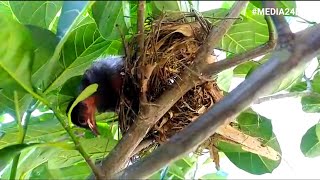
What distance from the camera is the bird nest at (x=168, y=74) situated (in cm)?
102

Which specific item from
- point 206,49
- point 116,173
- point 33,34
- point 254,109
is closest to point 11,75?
point 33,34

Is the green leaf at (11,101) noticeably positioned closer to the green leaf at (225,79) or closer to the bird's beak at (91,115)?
the bird's beak at (91,115)

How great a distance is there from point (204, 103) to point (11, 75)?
0.44 meters

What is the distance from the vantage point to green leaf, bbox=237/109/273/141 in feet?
3.86

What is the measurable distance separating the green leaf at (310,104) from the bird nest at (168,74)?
0.22m

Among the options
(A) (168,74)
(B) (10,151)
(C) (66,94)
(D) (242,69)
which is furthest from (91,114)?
(B) (10,151)

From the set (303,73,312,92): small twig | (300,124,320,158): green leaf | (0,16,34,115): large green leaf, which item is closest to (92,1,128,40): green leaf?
(0,16,34,115): large green leaf

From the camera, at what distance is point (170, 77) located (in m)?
1.04

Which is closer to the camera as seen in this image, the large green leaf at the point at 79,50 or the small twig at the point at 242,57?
the small twig at the point at 242,57

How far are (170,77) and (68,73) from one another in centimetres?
19

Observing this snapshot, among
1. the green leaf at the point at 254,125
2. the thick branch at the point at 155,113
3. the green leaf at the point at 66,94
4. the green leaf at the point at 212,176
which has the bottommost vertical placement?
the green leaf at the point at 212,176

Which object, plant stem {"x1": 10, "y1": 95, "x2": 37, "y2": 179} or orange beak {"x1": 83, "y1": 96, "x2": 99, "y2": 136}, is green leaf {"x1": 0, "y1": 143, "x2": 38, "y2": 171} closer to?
plant stem {"x1": 10, "y1": 95, "x2": 37, "y2": 179}

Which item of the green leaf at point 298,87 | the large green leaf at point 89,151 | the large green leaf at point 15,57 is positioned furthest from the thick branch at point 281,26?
the green leaf at point 298,87

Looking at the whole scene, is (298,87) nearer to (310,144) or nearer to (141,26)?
(310,144)
